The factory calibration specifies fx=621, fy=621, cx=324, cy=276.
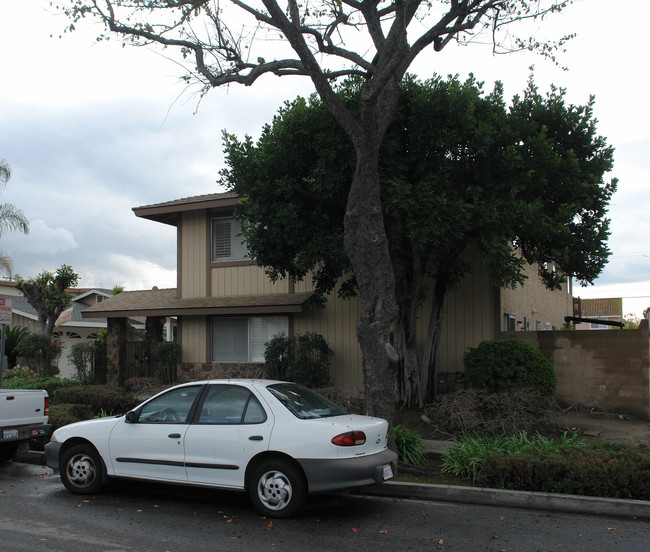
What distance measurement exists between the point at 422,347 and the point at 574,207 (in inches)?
196

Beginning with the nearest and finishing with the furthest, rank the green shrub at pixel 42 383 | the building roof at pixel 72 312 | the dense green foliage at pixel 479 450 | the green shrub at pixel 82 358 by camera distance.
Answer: the dense green foliage at pixel 479 450, the green shrub at pixel 42 383, the green shrub at pixel 82 358, the building roof at pixel 72 312

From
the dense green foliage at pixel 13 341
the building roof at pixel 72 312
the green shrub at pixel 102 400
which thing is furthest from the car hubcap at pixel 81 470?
the building roof at pixel 72 312

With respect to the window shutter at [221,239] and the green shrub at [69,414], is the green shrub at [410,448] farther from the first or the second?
the window shutter at [221,239]

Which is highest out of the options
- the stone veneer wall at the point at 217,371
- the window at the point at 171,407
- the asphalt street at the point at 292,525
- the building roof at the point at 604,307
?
the building roof at the point at 604,307

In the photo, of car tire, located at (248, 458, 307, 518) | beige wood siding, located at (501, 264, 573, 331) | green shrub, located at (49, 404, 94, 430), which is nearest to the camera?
car tire, located at (248, 458, 307, 518)

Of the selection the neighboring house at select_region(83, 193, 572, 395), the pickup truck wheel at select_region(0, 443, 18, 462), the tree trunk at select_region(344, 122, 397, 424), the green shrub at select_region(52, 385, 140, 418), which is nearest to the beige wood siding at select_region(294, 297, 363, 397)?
the neighboring house at select_region(83, 193, 572, 395)

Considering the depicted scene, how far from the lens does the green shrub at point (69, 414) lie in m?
10.4

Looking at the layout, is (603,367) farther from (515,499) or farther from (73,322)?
(73,322)

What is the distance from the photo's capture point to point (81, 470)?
25.0ft

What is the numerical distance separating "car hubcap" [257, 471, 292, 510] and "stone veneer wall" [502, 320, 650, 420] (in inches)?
328

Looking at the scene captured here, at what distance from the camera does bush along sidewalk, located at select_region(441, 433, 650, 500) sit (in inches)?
279

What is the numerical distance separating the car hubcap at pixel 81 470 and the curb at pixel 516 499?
3.28 meters

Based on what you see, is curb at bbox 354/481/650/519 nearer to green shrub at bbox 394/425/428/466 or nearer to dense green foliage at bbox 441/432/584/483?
dense green foliage at bbox 441/432/584/483

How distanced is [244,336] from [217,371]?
47.2 inches
